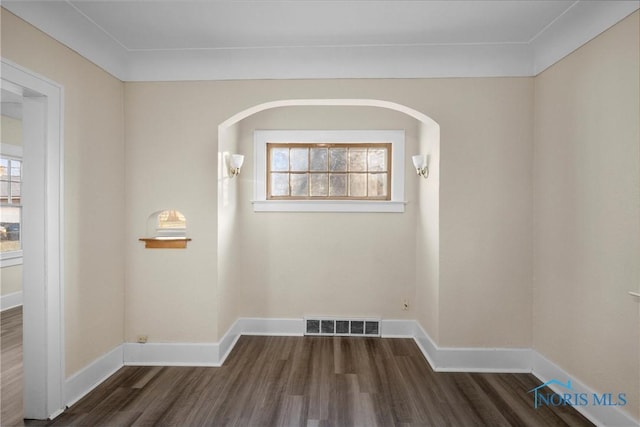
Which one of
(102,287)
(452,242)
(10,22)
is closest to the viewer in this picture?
(10,22)

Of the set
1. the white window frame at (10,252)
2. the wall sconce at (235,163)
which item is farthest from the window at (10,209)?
the wall sconce at (235,163)

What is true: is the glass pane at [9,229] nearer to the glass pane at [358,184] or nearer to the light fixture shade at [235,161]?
the light fixture shade at [235,161]

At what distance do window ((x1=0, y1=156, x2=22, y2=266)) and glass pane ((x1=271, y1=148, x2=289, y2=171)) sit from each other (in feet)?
12.6

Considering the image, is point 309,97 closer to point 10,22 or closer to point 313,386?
point 10,22

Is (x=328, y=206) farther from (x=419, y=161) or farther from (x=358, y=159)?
(x=419, y=161)

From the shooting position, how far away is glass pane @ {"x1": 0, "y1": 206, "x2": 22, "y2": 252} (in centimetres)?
480

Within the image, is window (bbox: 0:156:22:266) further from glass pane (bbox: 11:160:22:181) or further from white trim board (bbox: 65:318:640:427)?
white trim board (bbox: 65:318:640:427)

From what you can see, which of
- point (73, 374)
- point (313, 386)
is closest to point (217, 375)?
point (313, 386)

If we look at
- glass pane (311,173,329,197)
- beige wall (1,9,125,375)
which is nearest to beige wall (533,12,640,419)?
glass pane (311,173,329,197)

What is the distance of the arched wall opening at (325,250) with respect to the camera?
12.3ft

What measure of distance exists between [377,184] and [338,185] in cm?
42

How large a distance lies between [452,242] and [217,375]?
2.21 m

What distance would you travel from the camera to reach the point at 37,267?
2.22m

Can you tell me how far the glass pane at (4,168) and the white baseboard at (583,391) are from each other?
6.57 metres
